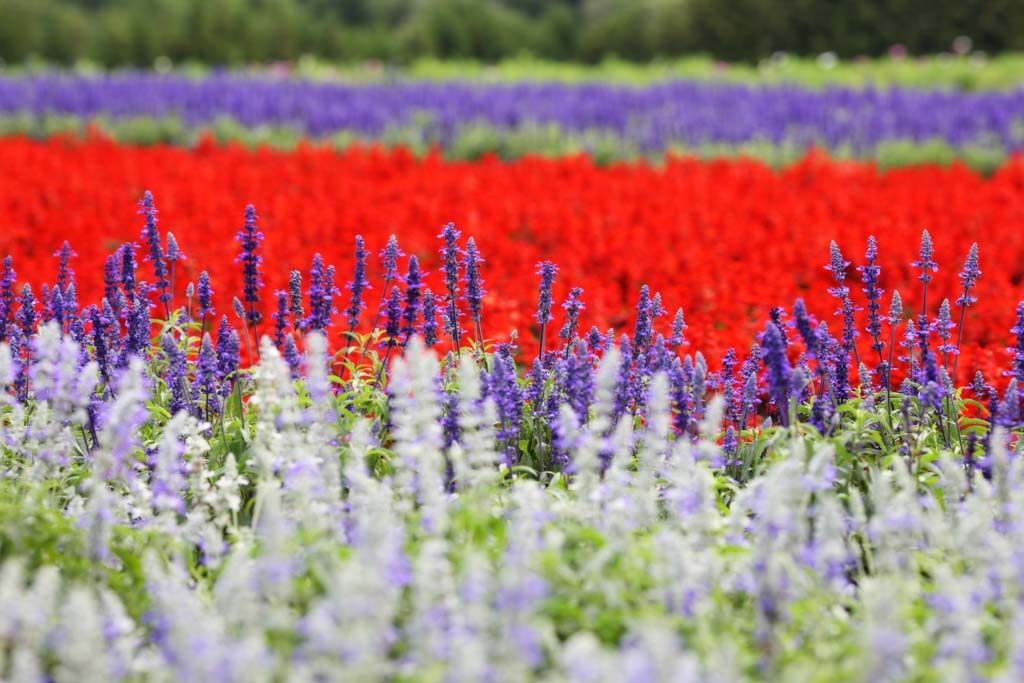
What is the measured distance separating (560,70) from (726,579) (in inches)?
778

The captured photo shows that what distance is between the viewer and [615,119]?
13453mm

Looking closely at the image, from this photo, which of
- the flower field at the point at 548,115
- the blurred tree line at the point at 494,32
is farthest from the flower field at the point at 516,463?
the blurred tree line at the point at 494,32

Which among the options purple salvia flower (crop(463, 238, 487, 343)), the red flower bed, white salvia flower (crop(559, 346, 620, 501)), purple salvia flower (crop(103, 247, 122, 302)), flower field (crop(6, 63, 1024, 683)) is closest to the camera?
flower field (crop(6, 63, 1024, 683))

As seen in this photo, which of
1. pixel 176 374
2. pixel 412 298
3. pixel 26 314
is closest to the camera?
pixel 176 374

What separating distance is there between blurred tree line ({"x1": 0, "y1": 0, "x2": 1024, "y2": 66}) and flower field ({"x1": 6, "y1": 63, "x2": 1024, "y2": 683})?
68.2 feet

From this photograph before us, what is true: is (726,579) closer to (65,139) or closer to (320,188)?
(320,188)

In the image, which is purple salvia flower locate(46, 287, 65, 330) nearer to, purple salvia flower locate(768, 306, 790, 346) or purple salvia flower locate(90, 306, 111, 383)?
purple salvia flower locate(90, 306, 111, 383)

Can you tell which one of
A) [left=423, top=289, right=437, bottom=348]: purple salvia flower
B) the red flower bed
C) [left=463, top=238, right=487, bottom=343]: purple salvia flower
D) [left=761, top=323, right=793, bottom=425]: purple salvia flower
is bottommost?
[left=761, top=323, right=793, bottom=425]: purple salvia flower

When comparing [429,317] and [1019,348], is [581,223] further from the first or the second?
[1019,348]

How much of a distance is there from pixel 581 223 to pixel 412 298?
Result: 3630mm

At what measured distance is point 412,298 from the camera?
11.6ft

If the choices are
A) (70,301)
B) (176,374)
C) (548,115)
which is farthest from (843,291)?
(548,115)

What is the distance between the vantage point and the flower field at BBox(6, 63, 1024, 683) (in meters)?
2.10

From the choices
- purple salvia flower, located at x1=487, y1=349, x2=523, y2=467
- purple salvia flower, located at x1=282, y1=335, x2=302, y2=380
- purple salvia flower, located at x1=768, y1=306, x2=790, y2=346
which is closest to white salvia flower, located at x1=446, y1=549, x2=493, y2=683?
purple salvia flower, located at x1=487, y1=349, x2=523, y2=467
